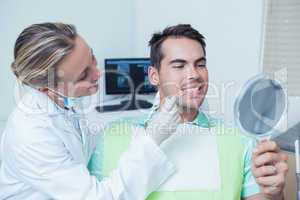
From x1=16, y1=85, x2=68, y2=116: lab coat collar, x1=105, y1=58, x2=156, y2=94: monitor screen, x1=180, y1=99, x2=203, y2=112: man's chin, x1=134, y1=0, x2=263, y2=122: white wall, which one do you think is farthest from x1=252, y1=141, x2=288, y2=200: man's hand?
x1=105, y1=58, x2=156, y2=94: monitor screen

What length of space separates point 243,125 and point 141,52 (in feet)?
7.39

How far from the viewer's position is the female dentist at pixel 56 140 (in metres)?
1.01

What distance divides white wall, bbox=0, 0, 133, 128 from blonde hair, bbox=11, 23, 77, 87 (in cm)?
134

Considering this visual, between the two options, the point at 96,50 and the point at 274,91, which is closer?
the point at 274,91

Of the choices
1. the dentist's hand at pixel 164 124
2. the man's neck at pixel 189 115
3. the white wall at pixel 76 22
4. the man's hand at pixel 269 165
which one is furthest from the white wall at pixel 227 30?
the man's hand at pixel 269 165

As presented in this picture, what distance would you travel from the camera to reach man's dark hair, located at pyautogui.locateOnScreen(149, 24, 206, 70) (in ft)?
4.50

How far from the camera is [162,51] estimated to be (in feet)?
4.54

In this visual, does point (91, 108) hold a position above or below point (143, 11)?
below

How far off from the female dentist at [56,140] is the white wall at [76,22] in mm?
1277

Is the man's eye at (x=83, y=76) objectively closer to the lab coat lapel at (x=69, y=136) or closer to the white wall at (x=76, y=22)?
the lab coat lapel at (x=69, y=136)

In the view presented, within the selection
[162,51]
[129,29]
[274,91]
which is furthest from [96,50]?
[274,91]

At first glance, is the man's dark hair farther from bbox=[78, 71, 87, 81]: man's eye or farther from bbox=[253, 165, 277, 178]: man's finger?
bbox=[253, 165, 277, 178]: man's finger

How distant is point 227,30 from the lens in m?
2.49

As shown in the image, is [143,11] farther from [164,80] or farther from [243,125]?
[243,125]
